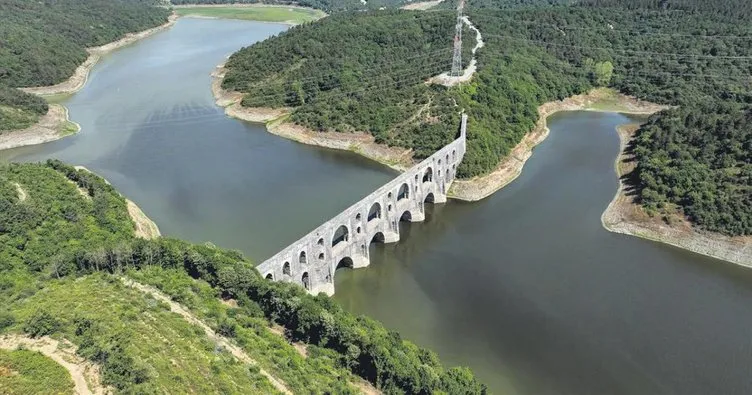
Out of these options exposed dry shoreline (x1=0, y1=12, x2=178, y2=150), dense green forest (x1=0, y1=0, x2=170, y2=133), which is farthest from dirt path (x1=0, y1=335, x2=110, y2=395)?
dense green forest (x1=0, y1=0, x2=170, y2=133)

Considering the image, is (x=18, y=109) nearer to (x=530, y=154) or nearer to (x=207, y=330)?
(x=207, y=330)

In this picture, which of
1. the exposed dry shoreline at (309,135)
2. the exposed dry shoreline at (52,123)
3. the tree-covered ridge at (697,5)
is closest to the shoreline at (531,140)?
the exposed dry shoreline at (309,135)

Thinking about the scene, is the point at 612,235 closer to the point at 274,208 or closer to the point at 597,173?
the point at 597,173

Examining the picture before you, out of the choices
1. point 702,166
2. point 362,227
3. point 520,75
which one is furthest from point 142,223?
point 520,75

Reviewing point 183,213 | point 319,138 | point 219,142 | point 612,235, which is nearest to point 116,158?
point 219,142

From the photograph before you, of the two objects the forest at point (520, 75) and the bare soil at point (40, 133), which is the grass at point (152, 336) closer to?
the forest at point (520, 75)

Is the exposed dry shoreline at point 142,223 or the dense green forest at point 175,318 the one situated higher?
the dense green forest at point 175,318
